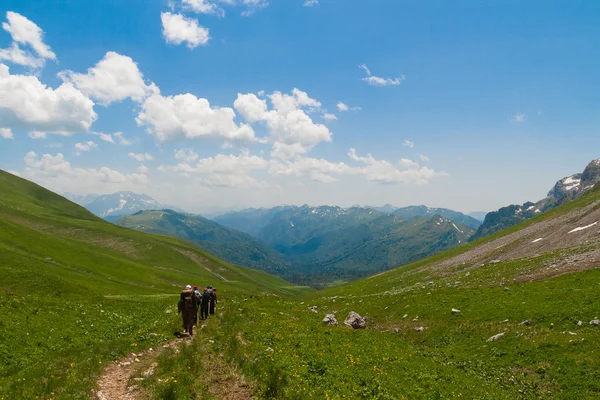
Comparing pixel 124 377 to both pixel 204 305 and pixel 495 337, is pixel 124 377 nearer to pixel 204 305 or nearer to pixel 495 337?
pixel 204 305

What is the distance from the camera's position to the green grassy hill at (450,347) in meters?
17.7

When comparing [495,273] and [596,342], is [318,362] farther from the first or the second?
[495,273]

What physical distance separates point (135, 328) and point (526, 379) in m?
30.1

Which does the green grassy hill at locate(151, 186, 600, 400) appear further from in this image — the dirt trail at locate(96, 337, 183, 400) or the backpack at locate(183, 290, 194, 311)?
the dirt trail at locate(96, 337, 183, 400)

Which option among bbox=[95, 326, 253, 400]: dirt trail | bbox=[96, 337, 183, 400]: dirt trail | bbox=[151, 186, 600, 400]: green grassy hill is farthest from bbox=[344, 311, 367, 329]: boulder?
bbox=[96, 337, 183, 400]: dirt trail

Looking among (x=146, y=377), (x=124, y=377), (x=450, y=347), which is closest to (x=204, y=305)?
(x=124, y=377)

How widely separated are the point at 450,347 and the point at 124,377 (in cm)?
2505

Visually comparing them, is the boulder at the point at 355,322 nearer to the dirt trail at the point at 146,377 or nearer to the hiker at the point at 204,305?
the hiker at the point at 204,305

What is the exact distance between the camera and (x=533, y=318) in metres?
28.2

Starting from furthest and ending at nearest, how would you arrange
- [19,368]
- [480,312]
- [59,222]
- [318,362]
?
1. [59,222]
2. [480,312]
3. [318,362]
4. [19,368]

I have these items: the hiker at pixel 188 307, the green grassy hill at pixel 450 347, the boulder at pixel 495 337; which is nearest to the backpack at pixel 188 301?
the hiker at pixel 188 307

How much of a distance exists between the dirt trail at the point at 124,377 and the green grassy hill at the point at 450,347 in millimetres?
4310

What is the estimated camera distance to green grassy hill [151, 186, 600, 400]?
17703 mm

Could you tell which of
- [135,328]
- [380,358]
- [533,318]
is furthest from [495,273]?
[135,328]
